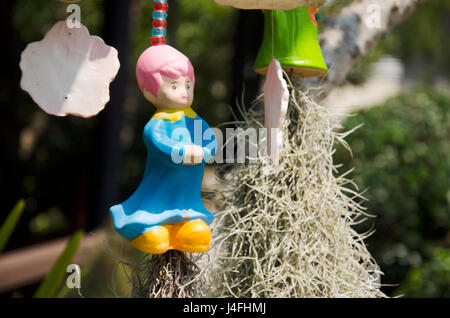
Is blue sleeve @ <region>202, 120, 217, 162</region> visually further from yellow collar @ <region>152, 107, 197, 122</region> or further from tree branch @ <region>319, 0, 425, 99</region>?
tree branch @ <region>319, 0, 425, 99</region>

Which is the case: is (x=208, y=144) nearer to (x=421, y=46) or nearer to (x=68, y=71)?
(x=68, y=71)

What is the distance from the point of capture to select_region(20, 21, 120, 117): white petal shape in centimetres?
86

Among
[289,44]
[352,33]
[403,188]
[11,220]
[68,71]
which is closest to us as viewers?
[68,71]

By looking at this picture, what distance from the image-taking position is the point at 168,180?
0.92 meters

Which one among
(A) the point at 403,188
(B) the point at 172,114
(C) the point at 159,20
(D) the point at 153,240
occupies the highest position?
(A) the point at 403,188

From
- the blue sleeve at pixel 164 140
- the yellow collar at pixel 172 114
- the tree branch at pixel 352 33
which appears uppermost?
the tree branch at pixel 352 33

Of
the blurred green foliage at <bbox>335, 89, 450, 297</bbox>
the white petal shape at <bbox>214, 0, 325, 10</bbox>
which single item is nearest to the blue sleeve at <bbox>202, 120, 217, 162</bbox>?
the white petal shape at <bbox>214, 0, 325, 10</bbox>

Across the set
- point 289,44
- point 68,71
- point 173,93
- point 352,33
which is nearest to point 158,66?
point 173,93

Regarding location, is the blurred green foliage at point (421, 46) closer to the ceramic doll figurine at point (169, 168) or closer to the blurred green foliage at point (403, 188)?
the blurred green foliage at point (403, 188)

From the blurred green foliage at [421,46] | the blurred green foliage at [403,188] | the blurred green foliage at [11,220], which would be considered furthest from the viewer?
the blurred green foliage at [421,46]

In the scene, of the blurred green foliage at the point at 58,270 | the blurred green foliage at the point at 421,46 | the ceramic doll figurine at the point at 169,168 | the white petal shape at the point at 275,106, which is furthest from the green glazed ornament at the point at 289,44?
the blurred green foliage at the point at 421,46

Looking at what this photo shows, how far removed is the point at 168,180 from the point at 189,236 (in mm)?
109

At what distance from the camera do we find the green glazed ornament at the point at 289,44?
1.03 m
